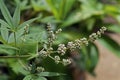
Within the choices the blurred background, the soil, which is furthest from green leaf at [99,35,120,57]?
the soil

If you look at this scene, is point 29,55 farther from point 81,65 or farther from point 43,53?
point 81,65

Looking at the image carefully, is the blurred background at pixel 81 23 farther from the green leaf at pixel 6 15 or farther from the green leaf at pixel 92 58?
the green leaf at pixel 6 15

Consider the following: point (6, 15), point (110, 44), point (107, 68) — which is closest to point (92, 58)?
point (110, 44)

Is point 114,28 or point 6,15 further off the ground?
point 114,28

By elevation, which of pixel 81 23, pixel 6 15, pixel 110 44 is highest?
pixel 81 23

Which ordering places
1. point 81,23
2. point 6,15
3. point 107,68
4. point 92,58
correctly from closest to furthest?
1. point 6,15
2. point 92,58
3. point 81,23
4. point 107,68

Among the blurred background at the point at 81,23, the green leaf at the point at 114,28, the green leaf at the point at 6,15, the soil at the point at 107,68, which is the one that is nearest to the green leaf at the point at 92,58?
the blurred background at the point at 81,23

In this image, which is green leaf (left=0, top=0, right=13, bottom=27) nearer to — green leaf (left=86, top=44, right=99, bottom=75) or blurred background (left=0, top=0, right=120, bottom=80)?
blurred background (left=0, top=0, right=120, bottom=80)

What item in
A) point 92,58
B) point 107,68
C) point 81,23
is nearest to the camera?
point 92,58

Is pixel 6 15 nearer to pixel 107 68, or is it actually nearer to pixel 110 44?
pixel 110 44

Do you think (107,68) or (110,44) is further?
(107,68)

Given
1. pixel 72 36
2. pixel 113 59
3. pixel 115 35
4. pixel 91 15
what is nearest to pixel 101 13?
pixel 91 15

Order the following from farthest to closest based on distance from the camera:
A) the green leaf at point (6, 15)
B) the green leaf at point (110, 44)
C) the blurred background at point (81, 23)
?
the green leaf at point (110, 44), the blurred background at point (81, 23), the green leaf at point (6, 15)
